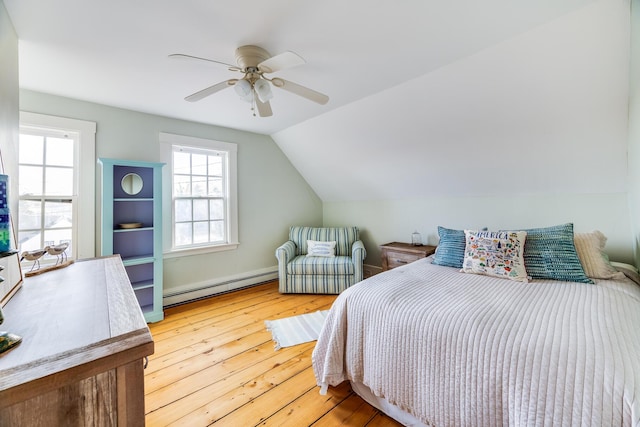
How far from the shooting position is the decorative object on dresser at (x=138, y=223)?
259 centimetres

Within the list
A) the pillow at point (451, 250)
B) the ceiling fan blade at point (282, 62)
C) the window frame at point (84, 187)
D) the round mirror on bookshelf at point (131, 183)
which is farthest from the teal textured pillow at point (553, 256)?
the window frame at point (84, 187)

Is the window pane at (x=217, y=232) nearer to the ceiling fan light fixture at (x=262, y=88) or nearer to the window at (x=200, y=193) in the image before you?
the window at (x=200, y=193)

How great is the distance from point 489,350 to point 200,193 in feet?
11.0

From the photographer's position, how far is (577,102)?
1901 mm

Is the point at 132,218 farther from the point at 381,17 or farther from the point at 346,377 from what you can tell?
the point at 381,17

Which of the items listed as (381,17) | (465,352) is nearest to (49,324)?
(465,352)

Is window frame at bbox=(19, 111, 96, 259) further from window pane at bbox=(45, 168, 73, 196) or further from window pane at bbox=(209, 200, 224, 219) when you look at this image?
window pane at bbox=(209, 200, 224, 219)

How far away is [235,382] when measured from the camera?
183 cm

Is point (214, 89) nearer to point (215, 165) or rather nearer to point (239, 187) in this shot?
point (215, 165)

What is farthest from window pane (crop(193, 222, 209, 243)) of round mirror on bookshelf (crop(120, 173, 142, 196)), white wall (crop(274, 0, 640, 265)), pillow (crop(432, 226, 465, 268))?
pillow (crop(432, 226, 465, 268))

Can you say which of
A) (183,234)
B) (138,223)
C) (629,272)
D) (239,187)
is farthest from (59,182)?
(629,272)

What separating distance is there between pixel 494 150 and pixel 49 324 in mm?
3141

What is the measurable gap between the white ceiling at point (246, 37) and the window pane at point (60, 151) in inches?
17.9

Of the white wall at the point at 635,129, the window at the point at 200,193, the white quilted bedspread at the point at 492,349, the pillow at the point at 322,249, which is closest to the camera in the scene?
the white quilted bedspread at the point at 492,349
